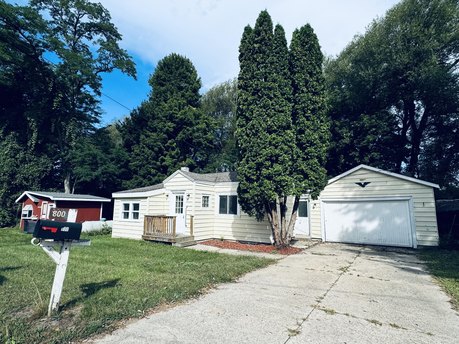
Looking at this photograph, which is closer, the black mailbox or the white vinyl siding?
the black mailbox

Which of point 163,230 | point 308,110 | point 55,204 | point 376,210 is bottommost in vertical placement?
point 163,230

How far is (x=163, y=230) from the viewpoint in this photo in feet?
36.5

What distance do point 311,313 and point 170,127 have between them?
68.0 feet

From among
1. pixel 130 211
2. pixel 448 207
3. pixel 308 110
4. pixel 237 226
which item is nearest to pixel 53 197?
pixel 130 211

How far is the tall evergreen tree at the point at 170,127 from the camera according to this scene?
22.1 m

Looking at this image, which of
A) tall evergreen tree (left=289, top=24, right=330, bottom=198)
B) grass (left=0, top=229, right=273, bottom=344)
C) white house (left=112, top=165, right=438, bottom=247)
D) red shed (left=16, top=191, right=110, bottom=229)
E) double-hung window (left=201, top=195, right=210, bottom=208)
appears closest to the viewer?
grass (left=0, top=229, right=273, bottom=344)

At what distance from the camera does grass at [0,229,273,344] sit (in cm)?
323

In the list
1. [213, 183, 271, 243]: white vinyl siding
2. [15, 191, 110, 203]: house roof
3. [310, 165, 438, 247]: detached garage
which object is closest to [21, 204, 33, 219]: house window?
[15, 191, 110, 203]: house roof

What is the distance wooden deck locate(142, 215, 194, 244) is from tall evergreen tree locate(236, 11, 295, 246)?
10.2 ft

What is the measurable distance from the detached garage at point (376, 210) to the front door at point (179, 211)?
6.46 meters

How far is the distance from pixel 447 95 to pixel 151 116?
2240 cm

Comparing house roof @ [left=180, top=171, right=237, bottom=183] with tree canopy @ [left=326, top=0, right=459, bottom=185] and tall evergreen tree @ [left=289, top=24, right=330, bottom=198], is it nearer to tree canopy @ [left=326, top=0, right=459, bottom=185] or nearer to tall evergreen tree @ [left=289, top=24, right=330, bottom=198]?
tall evergreen tree @ [left=289, top=24, right=330, bottom=198]

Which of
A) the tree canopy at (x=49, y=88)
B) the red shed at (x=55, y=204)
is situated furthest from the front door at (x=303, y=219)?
the tree canopy at (x=49, y=88)

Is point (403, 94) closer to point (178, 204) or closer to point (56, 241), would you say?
point (178, 204)
